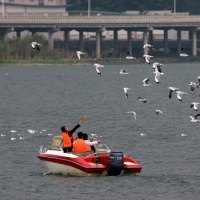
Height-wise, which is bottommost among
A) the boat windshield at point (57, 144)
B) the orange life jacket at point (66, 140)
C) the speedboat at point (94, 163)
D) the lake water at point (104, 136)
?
the lake water at point (104, 136)

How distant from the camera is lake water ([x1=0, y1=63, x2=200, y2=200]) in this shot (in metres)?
55.8

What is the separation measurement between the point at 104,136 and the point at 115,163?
22.3 meters

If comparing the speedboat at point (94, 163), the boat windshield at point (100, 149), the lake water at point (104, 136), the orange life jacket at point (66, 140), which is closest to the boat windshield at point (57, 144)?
the speedboat at point (94, 163)

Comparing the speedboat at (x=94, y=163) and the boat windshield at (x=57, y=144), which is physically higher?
the boat windshield at (x=57, y=144)

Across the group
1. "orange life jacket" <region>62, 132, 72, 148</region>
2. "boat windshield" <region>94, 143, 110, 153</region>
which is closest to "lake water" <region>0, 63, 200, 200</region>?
"boat windshield" <region>94, 143, 110, 153</region>

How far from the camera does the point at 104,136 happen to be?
79.3 metres

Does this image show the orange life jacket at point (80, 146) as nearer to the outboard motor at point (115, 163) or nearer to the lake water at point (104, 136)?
the lake water at point (104, 136)

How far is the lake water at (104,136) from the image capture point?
55.8 meters

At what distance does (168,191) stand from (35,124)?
36.2m

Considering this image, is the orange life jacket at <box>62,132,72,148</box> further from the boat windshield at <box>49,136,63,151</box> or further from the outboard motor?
the outboard motor

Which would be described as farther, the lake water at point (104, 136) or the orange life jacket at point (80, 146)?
the orange life jacket at point (80, 146)

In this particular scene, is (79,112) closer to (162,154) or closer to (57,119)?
(57,119)

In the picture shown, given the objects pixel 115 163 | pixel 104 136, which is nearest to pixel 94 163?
pixel 115 163

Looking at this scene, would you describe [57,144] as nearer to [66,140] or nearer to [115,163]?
[66,140]
